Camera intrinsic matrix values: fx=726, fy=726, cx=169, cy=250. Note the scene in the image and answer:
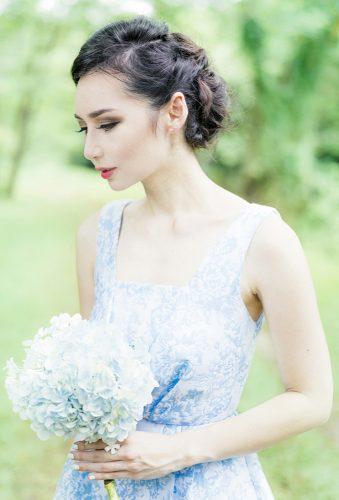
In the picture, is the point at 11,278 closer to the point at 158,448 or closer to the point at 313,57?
the point at 313,57

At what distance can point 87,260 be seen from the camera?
217 cm

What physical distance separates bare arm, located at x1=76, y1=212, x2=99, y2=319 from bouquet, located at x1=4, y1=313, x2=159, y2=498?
549 mm

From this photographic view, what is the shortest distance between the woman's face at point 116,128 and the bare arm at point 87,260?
297 mm

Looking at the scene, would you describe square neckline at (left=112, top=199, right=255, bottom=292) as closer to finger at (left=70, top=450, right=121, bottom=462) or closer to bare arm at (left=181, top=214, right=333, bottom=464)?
bare arm at (left=181, top=214, right=333, bottom=464)

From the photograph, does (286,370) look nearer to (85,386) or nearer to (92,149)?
(85,386)

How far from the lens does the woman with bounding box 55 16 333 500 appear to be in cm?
173

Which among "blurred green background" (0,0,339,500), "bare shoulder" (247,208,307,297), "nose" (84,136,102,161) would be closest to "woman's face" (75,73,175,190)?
"nose" (84,136,102,161)

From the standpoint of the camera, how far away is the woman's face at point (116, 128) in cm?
186

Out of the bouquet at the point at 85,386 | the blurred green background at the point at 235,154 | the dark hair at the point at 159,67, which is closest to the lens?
the bouquet at the point at 85,386

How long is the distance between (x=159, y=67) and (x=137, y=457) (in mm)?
1015

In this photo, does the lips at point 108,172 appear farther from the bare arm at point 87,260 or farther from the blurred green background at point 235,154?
the blurred green background at point 235,154

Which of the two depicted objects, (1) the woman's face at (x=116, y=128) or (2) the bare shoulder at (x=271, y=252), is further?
(1) the woman's face at (x=116, y=128)

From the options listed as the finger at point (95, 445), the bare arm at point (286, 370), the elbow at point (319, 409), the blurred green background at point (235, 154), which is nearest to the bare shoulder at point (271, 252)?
the bare arm at point (286, 370)

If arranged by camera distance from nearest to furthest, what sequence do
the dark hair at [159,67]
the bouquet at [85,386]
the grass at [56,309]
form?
the bouquet at [85,386]
the dark hair at [159,67]
the grass at [56,309]
